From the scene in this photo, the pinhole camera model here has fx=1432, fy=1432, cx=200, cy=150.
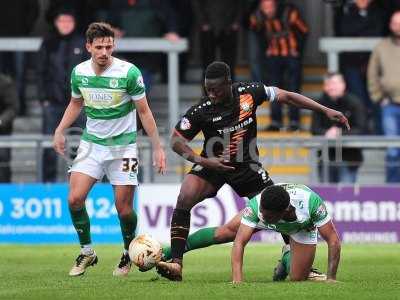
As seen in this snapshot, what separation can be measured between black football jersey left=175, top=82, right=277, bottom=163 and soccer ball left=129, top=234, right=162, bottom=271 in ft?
3.32

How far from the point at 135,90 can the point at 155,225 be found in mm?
6448

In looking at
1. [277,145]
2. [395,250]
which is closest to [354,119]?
[277,145]

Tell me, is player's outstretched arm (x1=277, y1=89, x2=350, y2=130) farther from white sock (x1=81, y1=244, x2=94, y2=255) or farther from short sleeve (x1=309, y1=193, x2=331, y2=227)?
white sock (x1=81, y1=244, x2=94, y2=255)

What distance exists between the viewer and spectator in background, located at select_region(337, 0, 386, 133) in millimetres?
21700

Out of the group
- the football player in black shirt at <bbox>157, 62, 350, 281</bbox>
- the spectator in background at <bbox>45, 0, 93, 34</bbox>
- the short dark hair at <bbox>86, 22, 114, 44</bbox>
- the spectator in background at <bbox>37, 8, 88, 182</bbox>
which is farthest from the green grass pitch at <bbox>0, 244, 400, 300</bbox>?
the spectator in background at <bbox>45, 0, 93, 34</bbox>

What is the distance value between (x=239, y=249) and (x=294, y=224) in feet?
2.14

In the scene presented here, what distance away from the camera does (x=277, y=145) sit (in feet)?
66.6

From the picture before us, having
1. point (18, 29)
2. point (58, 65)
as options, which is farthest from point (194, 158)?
point (18, 29)

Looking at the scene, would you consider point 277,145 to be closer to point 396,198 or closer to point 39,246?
point 396,198

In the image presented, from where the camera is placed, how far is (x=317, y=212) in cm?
1273

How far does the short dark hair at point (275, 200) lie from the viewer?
39.7ft

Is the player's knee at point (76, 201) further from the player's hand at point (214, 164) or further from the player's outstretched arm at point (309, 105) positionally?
the player's outstretched arm at point (309, 105)

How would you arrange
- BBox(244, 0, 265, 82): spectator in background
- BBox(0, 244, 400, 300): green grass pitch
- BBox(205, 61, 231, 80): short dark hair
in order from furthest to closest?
BBox(244, 0, 265, 82): spectator in background < BBox(205, 61, 231, 80): short dark hair < BBox(0, 244, 400, 300): green grass pitch

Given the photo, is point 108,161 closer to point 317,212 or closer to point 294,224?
point 294,224
